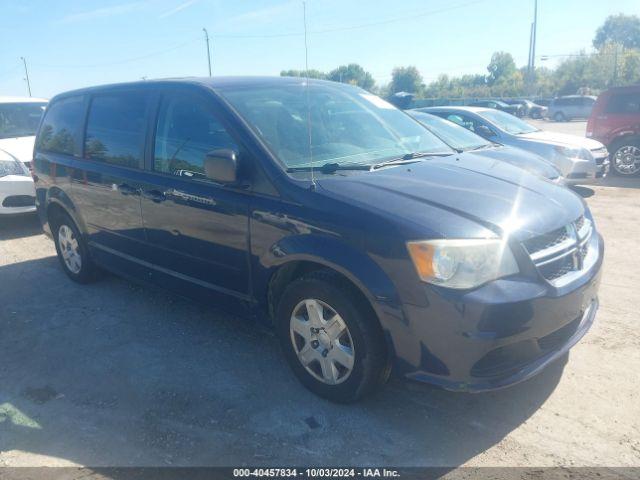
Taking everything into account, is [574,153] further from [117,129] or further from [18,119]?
[18,119]

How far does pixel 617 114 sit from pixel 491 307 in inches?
409

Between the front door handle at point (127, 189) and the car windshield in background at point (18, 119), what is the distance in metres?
5.83

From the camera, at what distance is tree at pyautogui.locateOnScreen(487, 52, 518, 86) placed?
8619cm

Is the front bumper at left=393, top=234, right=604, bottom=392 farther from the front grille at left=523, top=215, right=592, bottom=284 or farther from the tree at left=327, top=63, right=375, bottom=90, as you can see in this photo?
the tree at left=327, top=63, right=375, bottom=90

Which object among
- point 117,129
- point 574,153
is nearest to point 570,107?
point 574,153

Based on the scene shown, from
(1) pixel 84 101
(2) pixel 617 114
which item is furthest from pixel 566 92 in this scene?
(1) pixel 84 101

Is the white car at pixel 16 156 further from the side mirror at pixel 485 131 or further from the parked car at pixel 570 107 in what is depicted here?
the parked car at pixel 570 107

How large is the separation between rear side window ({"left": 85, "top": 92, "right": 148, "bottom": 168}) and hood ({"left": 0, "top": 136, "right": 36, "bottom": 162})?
3.47m

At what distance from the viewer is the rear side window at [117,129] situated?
402 centimetres

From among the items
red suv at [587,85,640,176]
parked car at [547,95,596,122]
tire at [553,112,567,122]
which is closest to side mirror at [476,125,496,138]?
red suv at [587,85,640,176]

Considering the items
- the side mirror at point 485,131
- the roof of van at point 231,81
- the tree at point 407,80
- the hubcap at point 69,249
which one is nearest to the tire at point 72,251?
the hubcap at point 69,249

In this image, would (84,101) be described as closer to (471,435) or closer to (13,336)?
(13,336)

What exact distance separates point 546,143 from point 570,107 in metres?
30.7

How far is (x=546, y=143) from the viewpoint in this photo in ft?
29.2
